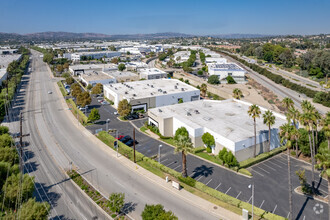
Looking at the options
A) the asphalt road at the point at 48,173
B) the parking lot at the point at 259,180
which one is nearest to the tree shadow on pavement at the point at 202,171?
the parking lot at the point at 259,180

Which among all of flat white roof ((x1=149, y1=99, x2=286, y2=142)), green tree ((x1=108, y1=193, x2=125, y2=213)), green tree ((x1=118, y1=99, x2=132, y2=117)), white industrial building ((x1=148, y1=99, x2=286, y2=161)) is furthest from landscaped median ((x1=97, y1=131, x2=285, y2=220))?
green tree ((x1=118, y1=99, x2=132, y2=117))

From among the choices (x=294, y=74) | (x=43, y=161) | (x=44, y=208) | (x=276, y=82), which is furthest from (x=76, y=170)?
(x=294, y=74)

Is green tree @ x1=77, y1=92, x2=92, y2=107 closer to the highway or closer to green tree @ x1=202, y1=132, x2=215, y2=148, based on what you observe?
the highway

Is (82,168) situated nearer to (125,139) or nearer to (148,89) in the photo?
(125,139)

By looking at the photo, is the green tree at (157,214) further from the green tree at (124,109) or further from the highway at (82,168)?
the green tree at (124,109)

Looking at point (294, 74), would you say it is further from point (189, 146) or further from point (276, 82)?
point (189, 146)

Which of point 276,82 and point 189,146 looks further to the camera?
point 276,82
